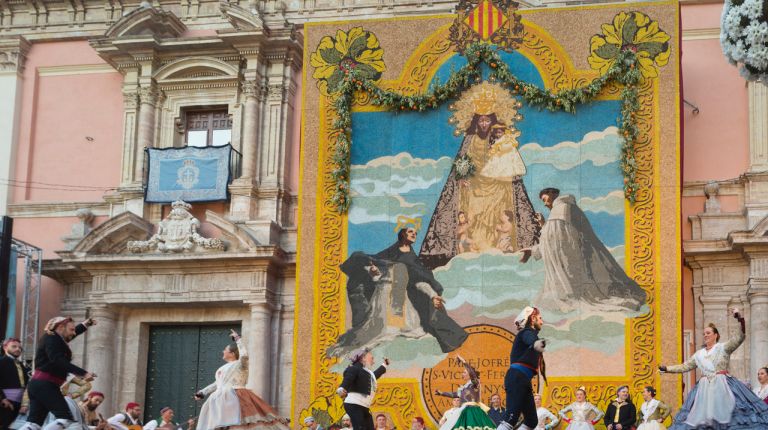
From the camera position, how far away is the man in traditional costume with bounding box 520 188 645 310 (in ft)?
78.5

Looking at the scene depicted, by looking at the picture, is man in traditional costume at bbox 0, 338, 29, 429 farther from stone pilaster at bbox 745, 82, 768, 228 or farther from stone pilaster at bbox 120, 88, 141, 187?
stone pilaster at bbox 745, 82, 768, 228

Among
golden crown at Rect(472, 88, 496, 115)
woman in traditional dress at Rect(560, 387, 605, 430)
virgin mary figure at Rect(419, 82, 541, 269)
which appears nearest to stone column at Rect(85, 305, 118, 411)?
virgin mary figure at Rect(419, 82, 541, 269)

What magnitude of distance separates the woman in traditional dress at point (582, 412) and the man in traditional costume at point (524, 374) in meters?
6.27

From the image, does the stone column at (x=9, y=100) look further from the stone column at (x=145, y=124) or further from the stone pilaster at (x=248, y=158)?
the stone pilaster at (x=248, y=158)

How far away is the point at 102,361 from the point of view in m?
26.3

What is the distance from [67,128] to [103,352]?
4.64m

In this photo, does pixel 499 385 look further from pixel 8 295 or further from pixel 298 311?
pixel 8 295

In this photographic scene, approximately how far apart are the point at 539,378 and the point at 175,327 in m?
7.07

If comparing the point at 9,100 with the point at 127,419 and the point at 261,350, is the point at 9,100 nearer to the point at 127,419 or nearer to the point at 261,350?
the point at 261,350

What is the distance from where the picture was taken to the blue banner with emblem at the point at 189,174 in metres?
26.8

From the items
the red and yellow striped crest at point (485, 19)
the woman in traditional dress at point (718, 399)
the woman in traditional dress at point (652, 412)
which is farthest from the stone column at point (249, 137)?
the woman in traditional dress at point (718, 399)

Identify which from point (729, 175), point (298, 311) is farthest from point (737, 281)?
point (298, 311)

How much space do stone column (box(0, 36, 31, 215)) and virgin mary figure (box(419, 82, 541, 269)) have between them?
8.56m

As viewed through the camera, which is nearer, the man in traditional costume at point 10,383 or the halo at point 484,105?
the man in traditional costume at point 10,383
